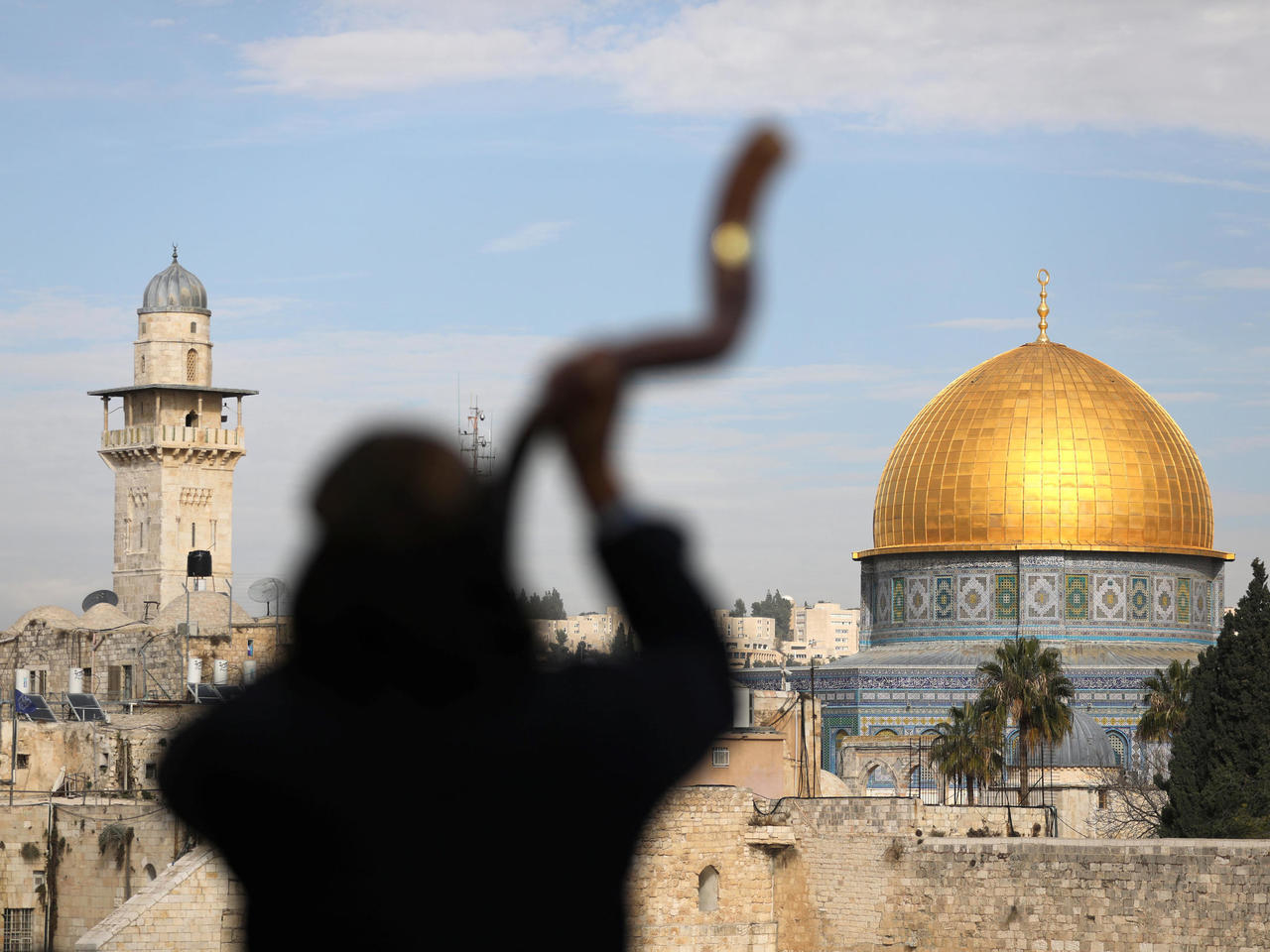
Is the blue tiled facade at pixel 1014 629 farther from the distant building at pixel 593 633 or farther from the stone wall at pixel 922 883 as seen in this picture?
the distant building at pixel 593 633

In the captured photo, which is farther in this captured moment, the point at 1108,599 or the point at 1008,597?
the point at 1008,597

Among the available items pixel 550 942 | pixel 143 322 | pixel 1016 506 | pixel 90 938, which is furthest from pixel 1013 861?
pixel 143 322

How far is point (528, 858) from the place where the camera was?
2.12 metres

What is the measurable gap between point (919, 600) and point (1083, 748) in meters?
7.39

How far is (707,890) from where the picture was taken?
65.9ft

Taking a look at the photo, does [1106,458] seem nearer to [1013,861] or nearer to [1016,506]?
[1016,506]

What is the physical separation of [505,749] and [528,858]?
4.4 inches

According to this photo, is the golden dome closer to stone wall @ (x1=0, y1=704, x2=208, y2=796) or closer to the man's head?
stone wall @ (x1=0, y1=704, x2=208, y2=796)

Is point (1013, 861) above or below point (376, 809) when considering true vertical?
below

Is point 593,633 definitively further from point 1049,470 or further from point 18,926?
point 1049,470

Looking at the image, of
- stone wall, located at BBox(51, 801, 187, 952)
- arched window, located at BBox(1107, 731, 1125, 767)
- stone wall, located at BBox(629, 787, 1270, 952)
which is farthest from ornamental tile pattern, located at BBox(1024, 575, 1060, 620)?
stone wall, located at BBox(51, 801, 187, 952)

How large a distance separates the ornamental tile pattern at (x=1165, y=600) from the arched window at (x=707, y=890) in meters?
25.1

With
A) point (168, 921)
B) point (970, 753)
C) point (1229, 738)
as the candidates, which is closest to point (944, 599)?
point (970, 753)

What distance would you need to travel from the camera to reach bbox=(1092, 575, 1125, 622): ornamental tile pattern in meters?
42.9
